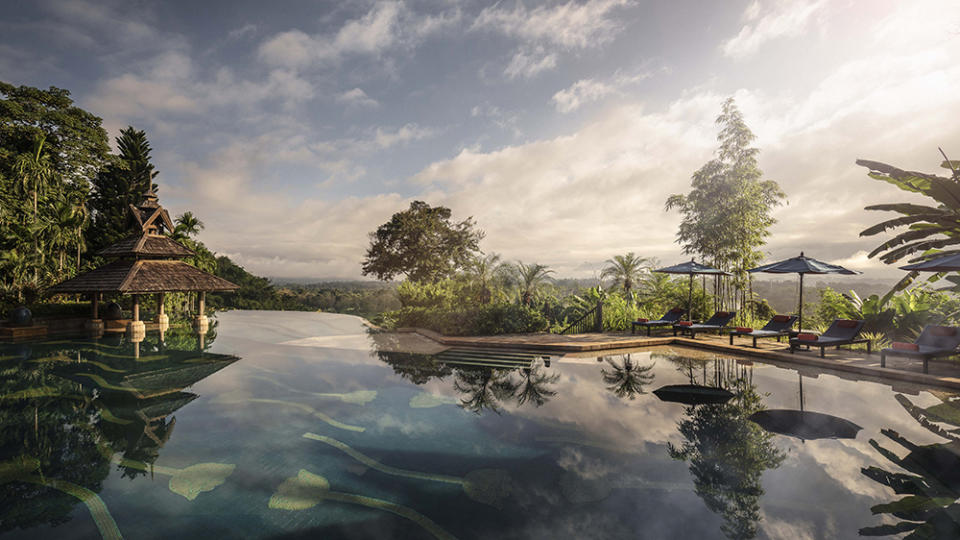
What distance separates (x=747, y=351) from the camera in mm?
9266

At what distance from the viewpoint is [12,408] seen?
618 cm

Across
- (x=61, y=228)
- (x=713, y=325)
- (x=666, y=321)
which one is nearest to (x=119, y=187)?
(x=61, y=228)

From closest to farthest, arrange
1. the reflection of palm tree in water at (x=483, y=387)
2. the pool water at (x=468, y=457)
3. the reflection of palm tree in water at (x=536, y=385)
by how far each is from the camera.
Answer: the pool water at (x=468, y=457) → the reflection of palm tree in water at (x=483, y=387) → the reflection of palm tree in water at (x=536, y=385)

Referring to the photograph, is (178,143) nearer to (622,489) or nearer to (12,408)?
(12,408)

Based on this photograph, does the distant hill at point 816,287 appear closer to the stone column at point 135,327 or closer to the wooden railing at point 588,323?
the wooden railing at point 588,323

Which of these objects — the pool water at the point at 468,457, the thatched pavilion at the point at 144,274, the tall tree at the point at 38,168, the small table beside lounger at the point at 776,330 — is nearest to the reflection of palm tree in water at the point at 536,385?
the pool water at the point at 468,457

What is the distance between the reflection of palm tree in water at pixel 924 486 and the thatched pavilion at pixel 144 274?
18.8 metres

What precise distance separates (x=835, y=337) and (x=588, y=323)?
→ 6.71 m

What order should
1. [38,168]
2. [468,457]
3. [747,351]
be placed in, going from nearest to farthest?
[468,457]
[747,351]
[38,168]

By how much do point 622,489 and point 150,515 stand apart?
4.47 meters

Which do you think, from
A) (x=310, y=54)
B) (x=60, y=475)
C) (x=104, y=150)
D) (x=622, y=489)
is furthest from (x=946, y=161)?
(x=104, y=150)

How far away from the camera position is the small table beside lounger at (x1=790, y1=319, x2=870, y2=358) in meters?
8.19

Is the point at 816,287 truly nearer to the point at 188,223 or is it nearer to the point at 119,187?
the point at 188,223

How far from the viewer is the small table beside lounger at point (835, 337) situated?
819 centimetres
